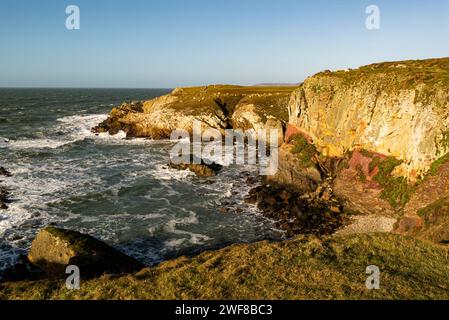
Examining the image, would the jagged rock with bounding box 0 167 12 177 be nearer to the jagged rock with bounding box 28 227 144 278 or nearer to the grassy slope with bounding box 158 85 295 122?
the jagged rock with bounding box 28 227 144 278

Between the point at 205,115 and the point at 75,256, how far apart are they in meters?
60.2

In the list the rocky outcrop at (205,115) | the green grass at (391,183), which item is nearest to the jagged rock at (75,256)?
the green grass at (391,183)

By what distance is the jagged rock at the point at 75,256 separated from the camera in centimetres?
1966

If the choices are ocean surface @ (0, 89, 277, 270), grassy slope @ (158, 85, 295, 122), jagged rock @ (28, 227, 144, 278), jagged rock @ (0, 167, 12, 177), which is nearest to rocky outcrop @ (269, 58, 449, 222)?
ocean surface @ (0, 89, 277, 270)

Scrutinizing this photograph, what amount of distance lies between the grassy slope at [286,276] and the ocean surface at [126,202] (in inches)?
445

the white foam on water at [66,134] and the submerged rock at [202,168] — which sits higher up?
the white foam on water at [66,134]

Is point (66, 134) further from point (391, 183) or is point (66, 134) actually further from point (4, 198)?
point (391, 183)

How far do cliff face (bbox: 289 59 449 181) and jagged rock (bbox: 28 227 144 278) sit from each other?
24643 mm

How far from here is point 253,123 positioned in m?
75.0

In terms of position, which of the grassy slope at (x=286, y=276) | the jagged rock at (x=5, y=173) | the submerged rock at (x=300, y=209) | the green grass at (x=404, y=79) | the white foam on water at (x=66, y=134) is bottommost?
the submerged rock at (x=300, y=209)

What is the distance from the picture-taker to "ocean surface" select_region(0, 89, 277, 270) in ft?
98.7

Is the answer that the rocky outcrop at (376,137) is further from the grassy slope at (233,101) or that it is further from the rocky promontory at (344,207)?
the grassy slope at (233,101)
